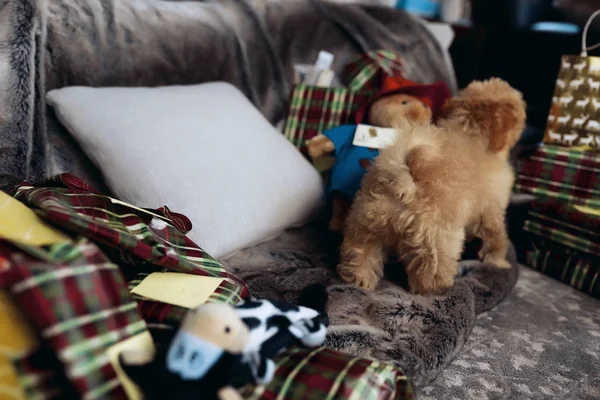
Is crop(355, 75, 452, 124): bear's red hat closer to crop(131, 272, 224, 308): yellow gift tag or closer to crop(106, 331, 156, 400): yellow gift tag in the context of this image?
crop(131, 272, 224, 308): yellow gift tag

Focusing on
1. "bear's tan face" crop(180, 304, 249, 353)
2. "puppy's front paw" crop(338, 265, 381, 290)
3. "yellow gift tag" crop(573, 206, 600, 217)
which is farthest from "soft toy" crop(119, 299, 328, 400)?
"yellow gift tag" crop(573, 206, 600, 217)

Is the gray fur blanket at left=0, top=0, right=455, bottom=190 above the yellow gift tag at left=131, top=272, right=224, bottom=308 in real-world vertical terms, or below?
above

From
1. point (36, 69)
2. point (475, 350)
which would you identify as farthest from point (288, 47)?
point (475, 350)

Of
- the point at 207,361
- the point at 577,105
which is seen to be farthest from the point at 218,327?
the point at 577,105

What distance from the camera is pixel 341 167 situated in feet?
4.22

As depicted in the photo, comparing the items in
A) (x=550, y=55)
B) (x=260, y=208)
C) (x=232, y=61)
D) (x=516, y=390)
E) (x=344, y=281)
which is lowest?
(x=516, y=390)

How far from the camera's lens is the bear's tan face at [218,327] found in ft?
1.96

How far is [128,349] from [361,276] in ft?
1.85

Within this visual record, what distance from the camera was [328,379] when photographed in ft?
2.10

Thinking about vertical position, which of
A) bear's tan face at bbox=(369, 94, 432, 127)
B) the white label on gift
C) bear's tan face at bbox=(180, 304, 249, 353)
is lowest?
bear's tan face at bbox=(180, 304, 249, 353)

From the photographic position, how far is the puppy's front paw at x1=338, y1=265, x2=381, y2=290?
3.46ft

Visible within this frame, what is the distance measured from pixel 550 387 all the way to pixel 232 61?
114 centimetres

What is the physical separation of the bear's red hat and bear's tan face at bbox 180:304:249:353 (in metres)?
0.88

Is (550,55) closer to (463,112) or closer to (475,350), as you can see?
(463,112)
